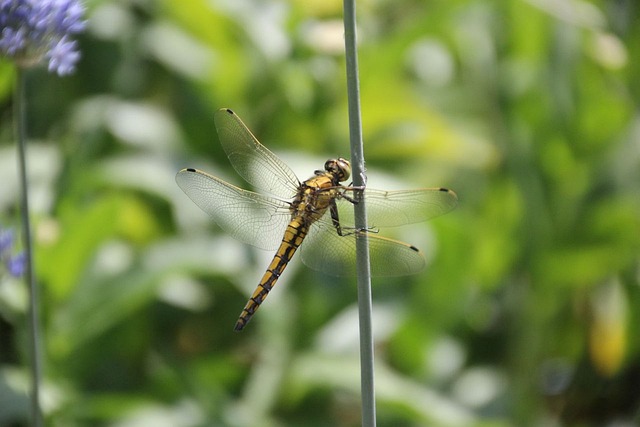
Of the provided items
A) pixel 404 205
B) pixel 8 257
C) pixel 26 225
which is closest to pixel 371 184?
pixel 404 205

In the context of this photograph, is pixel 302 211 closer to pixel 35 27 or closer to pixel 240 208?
pixel 240 208

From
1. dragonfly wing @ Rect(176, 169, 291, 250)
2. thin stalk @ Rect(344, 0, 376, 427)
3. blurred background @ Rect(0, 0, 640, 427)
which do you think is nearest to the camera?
thin stalk @ Rect(344, 0, 376, 427)

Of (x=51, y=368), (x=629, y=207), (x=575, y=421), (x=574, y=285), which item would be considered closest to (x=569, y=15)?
(x=629, y=207)

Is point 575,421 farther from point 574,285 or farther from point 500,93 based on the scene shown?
point 500,93

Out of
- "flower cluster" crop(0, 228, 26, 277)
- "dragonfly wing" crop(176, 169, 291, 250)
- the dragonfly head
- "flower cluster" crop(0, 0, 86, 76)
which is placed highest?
"flower cluster" crop(0, 0, 86, 76)

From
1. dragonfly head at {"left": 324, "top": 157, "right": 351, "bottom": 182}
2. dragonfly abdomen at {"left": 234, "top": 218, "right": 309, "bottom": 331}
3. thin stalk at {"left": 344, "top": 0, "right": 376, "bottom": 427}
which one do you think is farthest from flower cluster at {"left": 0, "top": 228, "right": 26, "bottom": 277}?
thin stalk at {"left": 344, "top": 0, "right": 376, "bottom": 427}

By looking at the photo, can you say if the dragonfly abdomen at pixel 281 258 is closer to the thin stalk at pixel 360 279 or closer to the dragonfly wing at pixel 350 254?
the dragonfly wing at pixel 350 254

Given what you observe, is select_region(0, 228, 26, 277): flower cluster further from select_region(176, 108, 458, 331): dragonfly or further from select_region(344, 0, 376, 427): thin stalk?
select_region(344, 0, 376, 427): thin stalk
